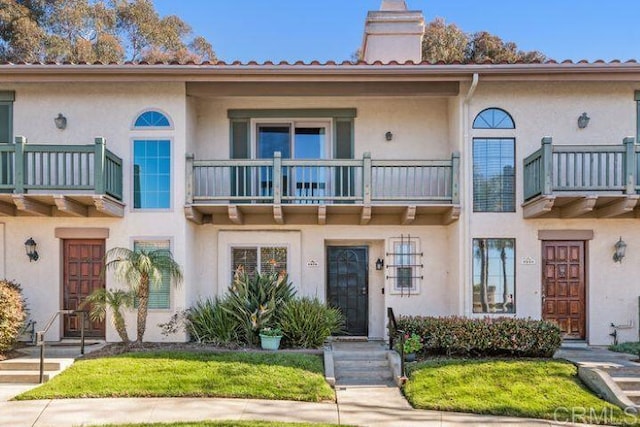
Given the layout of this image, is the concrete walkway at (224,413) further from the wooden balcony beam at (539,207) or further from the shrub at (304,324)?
the wooden balcony beam at (539,207)

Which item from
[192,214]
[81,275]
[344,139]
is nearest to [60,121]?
[81,275]

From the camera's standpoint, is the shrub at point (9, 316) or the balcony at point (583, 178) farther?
the balcony at point (583, 178)

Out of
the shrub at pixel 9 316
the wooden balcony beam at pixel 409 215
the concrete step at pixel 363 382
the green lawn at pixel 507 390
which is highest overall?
the wooden balcony beam at pixel 409 215

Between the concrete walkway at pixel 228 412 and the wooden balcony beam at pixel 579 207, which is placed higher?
the wooden balcony beam at pixel 579 207

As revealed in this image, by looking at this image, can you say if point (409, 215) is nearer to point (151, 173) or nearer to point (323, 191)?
point (323, 191)

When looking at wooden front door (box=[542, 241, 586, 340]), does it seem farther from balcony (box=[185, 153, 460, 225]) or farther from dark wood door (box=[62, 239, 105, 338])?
dark wood door (box=[62, 239, 105, 338])

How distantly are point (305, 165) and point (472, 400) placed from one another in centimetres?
553

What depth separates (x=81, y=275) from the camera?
10586 mm

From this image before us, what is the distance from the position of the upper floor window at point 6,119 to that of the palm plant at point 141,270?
3413mm

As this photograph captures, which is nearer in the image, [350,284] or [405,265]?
[405,265]

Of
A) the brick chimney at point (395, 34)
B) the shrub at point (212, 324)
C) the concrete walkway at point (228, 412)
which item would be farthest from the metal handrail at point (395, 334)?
the brick chimney at point (395, 34)

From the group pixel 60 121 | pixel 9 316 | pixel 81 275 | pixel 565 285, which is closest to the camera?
pixel 9 316

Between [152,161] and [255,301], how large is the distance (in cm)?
368

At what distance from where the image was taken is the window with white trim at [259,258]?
11.1 m
